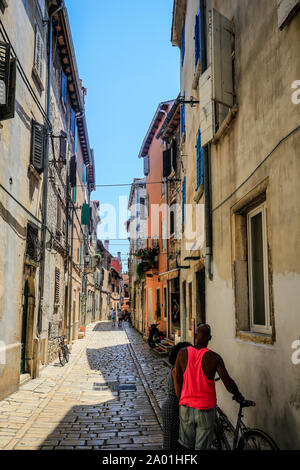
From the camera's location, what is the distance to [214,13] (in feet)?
21.5

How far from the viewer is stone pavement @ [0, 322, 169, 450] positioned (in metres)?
6.29

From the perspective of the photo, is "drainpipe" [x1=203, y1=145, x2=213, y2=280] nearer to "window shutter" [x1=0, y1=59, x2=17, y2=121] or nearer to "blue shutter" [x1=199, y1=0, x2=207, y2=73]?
"blue shutter" [x1=199, y1=0, x2=207, y2=73]

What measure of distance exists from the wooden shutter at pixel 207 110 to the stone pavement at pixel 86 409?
506 centimetres

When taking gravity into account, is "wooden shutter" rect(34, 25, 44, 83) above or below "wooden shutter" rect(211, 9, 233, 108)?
above

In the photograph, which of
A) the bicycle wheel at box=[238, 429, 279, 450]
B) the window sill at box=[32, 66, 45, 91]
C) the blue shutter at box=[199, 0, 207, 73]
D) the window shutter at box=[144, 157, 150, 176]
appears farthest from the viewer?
the window shutter at box=[144, 157, 150, 176]

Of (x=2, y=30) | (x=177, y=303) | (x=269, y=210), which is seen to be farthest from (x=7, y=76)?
(x=177, y=303)

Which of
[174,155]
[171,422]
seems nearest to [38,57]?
[174,155]

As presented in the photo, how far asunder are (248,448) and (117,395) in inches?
240

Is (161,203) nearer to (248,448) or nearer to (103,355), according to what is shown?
(103,355)

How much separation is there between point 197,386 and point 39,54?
430 inches

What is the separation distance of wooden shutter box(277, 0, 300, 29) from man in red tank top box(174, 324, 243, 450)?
3271 millimetres

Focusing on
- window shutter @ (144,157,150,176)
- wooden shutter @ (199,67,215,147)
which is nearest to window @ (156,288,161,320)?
Result: window shutter @ (144,157,150,176)

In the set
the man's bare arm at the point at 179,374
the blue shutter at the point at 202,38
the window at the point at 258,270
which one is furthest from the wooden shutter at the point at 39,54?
the man's bare arm at the point at 179,374

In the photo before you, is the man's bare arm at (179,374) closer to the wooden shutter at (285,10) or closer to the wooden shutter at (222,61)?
the wooden shutter at (285,10)
